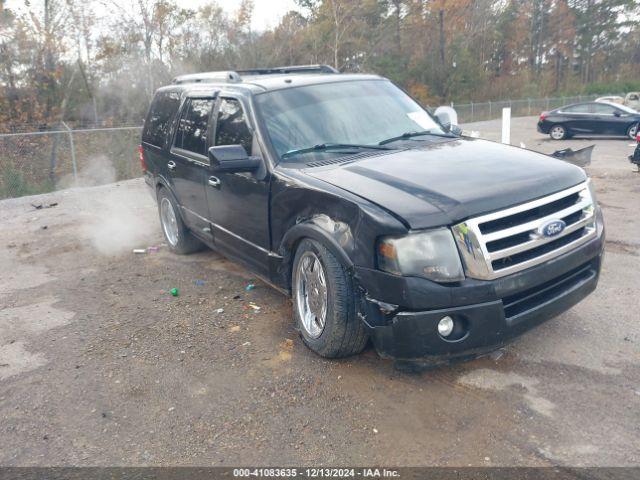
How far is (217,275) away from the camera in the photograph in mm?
5910

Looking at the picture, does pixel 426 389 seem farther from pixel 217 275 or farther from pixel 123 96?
pixel 123 96

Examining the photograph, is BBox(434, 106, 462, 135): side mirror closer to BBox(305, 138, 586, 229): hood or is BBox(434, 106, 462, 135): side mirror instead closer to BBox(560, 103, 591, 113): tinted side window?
BBox(305, 138, 586, 229): hood

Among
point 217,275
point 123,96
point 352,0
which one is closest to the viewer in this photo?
point 217,275

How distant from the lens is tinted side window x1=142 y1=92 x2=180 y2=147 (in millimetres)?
6254

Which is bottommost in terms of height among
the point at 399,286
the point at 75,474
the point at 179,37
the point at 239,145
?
the point at 75,474

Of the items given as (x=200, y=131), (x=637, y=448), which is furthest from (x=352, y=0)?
(x=637, y=448)

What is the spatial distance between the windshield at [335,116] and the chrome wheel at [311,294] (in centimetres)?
89

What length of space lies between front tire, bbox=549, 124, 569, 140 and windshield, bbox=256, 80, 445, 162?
16.8 m

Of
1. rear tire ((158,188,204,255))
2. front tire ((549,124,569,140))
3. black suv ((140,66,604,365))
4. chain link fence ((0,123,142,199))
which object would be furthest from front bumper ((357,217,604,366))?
front tire ((549,124,569,140))

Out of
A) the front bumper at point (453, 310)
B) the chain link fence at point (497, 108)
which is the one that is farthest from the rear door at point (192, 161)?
the chain link fence at point (497, 108)

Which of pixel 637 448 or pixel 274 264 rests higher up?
pixel 274 264

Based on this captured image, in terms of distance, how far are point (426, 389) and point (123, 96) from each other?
86.6 ft

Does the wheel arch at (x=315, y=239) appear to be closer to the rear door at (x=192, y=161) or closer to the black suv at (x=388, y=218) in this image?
the black suv at (x=388, y=218)

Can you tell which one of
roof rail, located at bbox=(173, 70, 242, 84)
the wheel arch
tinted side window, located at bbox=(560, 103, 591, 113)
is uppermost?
roof rail, located at bbox=(173, 70, 242, 84)
